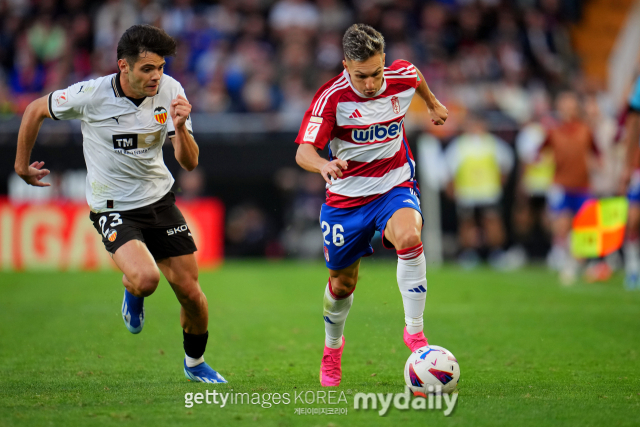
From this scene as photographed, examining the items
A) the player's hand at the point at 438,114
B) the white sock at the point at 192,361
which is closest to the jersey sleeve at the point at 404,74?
the player's hand at the point at 438,114

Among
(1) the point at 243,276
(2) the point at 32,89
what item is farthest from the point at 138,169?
(2) the point at 32,89

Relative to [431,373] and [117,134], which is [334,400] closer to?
[431,373]

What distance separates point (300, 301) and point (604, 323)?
412 centimetres

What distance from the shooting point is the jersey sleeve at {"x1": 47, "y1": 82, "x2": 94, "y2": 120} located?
224 inches

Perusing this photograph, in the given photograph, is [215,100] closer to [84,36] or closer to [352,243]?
[84,36]

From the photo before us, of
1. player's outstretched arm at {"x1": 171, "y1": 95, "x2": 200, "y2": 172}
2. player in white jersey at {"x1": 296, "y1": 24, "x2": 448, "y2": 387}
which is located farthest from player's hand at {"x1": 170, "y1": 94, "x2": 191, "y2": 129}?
player in white jersey at {"x1": 296, "y1": 24, "x2": 448, "y2": 387}

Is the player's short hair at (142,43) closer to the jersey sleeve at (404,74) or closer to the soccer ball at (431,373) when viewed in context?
the jersey sleeve at (404,74)

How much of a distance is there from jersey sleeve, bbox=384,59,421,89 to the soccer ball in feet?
6.86

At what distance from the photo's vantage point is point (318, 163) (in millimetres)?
5301

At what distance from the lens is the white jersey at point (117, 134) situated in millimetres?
5723

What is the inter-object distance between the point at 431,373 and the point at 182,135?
7.78 feet

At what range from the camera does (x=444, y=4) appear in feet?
70.4

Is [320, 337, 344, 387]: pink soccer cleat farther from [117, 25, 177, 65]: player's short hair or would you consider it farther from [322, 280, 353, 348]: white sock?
[117, 25, 177, 65]: player's short hair

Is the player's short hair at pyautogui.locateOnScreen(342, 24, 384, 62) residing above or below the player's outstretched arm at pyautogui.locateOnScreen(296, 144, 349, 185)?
above
